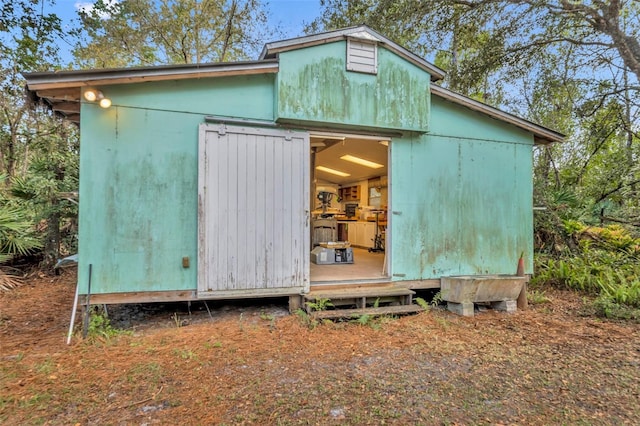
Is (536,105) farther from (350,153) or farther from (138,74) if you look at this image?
(138,74)

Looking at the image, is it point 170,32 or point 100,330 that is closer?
point 100,330

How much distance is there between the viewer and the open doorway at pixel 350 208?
5.69 meters

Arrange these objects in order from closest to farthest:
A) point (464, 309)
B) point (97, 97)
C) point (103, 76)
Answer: point (103, 76) → point (97, 97) → point (464, 309)

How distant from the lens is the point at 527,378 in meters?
3.02

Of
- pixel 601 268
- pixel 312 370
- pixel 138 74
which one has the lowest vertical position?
pixel 312 370

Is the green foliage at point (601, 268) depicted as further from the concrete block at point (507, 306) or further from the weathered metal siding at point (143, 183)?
the weathered metal siding at point (143, 183)

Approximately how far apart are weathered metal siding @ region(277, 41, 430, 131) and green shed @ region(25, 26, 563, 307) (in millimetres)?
17

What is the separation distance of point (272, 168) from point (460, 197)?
3.15 m

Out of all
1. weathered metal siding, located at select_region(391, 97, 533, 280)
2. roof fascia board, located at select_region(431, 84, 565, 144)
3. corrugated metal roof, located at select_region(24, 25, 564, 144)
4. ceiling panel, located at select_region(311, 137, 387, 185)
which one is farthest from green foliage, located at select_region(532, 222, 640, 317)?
ceiling panel, located at select_region(311, 137, 387, 185)

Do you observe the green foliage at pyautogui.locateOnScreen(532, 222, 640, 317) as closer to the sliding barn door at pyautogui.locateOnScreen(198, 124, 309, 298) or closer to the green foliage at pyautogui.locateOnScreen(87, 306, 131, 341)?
the sliding barn door at pyautogui.locateOnScreen(198, 124, 309, 298)

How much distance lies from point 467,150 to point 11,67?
41.4 feet

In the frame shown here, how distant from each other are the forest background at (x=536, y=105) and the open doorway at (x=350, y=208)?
3534 mm

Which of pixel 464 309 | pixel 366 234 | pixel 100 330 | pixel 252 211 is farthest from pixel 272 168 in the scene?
pixel 366 234

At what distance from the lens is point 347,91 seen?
466cm
